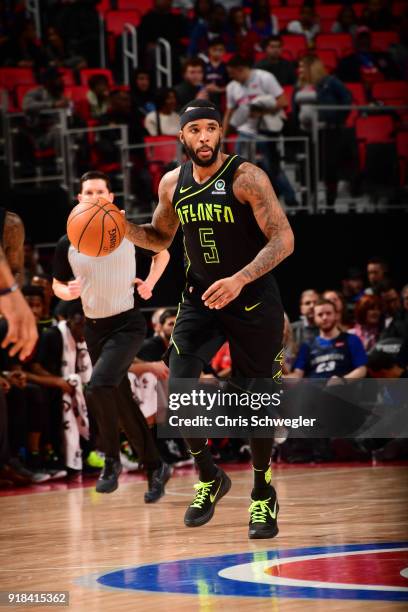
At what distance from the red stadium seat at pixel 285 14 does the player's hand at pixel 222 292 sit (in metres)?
12.9

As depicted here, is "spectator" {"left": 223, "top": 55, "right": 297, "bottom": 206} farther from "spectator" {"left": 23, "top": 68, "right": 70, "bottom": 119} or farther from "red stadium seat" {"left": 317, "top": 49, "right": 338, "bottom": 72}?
"red stadium seat" {"left": 317, "top": 49, "right": 338, "bottom": 72}

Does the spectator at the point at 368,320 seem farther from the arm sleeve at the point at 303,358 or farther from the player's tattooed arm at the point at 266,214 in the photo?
the player's tattooed arm at the point at 266,214

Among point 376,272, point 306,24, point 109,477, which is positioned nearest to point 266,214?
point 109,477

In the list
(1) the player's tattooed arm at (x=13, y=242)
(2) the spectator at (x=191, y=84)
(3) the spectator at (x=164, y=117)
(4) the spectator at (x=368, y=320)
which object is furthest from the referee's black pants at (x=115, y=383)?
(2) the spectator at (x=191, y=84)

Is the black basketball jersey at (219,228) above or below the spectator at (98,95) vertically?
below

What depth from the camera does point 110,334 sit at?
7.90 m

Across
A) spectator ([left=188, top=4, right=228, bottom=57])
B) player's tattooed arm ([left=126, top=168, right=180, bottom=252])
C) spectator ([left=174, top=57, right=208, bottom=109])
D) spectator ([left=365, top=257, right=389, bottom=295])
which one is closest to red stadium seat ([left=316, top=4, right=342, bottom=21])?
spectator ([left=188, top=4, right=228, bottom=57])

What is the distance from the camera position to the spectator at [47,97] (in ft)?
44.7

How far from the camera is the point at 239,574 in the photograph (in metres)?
5.13

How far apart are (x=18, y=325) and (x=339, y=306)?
8.15 metres

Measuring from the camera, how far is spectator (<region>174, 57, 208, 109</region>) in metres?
14.3

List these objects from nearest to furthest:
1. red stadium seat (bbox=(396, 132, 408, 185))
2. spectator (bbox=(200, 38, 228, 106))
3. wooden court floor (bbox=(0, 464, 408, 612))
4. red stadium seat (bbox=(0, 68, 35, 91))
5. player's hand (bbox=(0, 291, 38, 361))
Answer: player's hand (bbox=(0, 291, 38, 361)) → wooden court floor (bbox=(0, 464, 408, 612)) → red stadium seat (bbox=(396, 132, 408, 185)) → spectator (bbox=(200, 38, 228, 106)) → red stadium seat (bbox=(0, 68, 35, 91))

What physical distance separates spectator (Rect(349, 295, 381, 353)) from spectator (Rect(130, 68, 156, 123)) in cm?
387

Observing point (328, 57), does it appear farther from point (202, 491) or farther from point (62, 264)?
point (202, 491)
